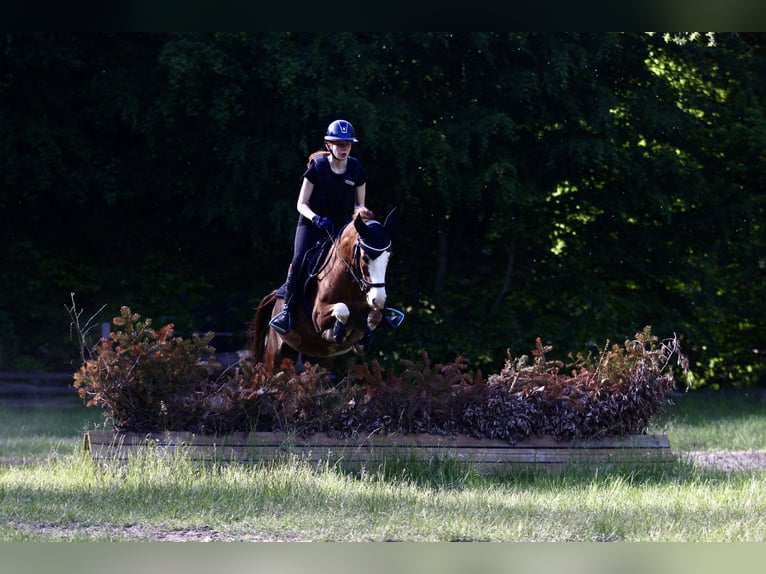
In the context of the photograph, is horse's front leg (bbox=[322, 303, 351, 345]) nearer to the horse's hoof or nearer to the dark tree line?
the horse's hoof

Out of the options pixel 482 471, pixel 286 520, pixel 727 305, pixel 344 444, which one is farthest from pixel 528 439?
pixel 727 305

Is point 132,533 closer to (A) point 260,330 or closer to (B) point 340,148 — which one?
(B) point 340,148

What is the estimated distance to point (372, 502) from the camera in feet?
26.9

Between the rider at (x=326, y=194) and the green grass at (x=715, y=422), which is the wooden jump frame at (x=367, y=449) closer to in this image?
the green grass at (x=715, y=422)

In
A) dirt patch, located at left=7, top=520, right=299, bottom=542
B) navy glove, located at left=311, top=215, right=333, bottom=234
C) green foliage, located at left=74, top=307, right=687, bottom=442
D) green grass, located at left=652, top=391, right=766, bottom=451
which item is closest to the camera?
dirt patch, located at left=7, top=520, right=299, bottom=542

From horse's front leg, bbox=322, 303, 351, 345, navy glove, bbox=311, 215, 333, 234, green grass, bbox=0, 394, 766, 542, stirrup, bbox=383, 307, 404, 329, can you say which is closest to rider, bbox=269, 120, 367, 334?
navy glove, bbox=311, 215, 333, 234

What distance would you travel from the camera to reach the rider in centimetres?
1022

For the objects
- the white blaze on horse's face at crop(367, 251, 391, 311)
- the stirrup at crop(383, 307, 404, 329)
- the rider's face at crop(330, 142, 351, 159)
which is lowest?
the stirrup at crop(383, 307, 404, 329)

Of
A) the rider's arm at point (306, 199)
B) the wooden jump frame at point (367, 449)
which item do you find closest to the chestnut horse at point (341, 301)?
the rider's arm at point (306, 199)

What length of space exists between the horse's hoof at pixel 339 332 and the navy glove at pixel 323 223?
887mm

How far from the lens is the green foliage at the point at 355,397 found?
9570 mm

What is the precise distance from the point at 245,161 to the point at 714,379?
30.8ft

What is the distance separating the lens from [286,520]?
7.61 meters

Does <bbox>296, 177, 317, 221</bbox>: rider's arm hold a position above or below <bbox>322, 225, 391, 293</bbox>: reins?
above
